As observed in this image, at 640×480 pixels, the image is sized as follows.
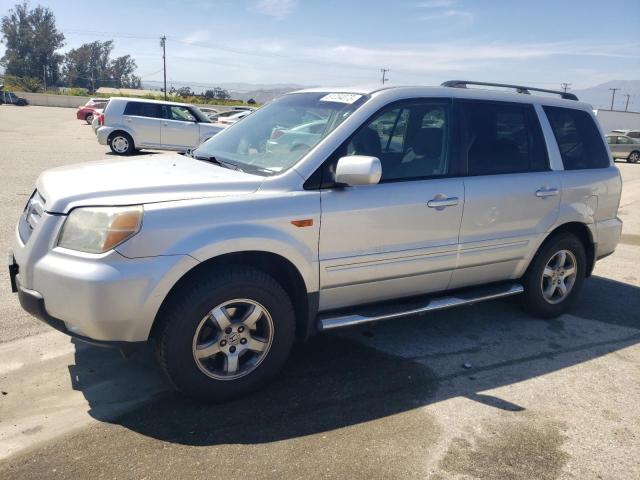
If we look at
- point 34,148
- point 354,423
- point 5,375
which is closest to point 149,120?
point 34,148

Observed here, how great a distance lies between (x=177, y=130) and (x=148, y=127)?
0.86m

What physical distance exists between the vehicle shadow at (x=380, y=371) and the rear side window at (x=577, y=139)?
54.3 inches

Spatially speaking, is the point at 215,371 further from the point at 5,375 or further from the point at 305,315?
the point at 5,375

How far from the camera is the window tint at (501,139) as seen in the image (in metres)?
4.35

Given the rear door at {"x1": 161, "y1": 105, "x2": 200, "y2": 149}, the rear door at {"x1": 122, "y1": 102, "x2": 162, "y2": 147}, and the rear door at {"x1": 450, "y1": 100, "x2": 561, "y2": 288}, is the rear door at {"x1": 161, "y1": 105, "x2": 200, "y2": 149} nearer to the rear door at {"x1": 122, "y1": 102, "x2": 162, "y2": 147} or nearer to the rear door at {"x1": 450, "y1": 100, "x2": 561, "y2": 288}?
the rear door at {"x1": 122, "y1": 102, "x2": 162, "y2": 147}

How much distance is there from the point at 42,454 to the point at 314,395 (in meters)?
1.55

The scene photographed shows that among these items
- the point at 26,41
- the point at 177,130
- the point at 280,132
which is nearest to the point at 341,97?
the point at 280,132

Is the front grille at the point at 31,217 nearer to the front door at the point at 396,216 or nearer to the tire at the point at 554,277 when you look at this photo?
the front door at the point at 396,216

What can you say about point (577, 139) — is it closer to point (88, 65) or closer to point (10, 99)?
point (10, 99)

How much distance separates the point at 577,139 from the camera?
16.8ft

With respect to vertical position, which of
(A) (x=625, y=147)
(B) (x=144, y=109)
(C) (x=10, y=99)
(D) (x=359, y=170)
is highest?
(C) (x=10, y=99)

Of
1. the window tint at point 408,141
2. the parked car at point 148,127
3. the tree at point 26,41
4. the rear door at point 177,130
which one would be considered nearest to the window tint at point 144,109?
the parked car at point 148,127

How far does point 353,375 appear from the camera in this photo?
12.8ft

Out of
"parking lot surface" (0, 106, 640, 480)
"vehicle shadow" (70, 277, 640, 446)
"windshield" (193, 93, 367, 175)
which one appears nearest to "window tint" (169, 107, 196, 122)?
"parking lot surface" (0, 106, 640, 480)
